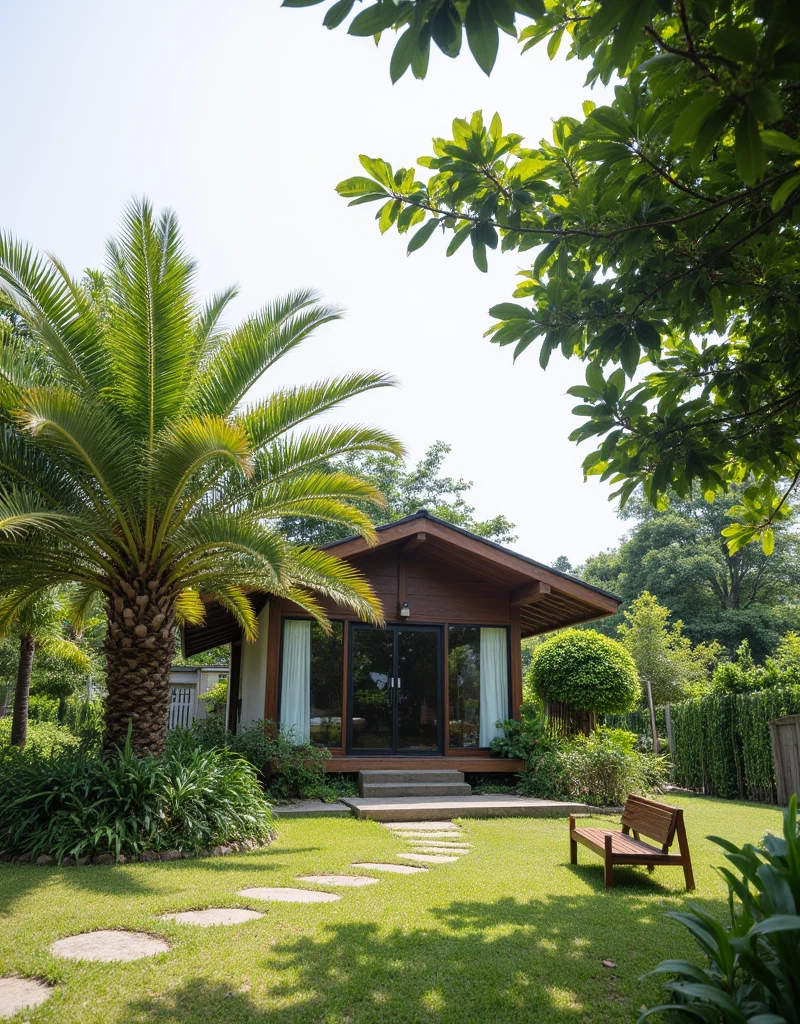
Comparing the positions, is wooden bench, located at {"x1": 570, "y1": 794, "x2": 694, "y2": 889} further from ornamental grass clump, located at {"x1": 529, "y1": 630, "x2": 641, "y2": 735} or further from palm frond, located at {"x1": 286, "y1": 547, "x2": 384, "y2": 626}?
ornamental grass clump, located at {"x1": 529, "y1": 630, "x2": 641, "y2": 735}

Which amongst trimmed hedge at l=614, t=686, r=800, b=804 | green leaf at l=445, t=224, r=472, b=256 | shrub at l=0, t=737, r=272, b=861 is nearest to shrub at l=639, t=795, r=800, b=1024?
green leaf at l=445, t=224, r=472, b=256

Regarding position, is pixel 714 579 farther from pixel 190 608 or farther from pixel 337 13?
pixel 337 13

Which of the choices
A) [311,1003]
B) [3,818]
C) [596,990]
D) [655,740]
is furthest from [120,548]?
[655,740]

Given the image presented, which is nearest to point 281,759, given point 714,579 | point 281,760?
point 281,760

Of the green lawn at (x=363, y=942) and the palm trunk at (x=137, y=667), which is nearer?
the green lawn at (x=363, y=942)

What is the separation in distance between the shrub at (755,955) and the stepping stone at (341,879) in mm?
2760

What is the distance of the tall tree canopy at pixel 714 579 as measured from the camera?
33656mm

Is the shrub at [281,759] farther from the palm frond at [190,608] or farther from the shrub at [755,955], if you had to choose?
the shrub at [755,955]

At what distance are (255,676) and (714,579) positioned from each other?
30511 mm

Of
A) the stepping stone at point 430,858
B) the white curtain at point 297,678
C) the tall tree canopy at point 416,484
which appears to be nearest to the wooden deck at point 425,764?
the white curtain at point 297,678

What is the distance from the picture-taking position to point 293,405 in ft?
25.1

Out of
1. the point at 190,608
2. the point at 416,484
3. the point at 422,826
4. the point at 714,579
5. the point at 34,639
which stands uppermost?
the point at 416,484

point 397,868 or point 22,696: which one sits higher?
point 22,696

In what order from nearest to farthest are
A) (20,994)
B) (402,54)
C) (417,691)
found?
(402,54)
(20,994)
(417,691)
